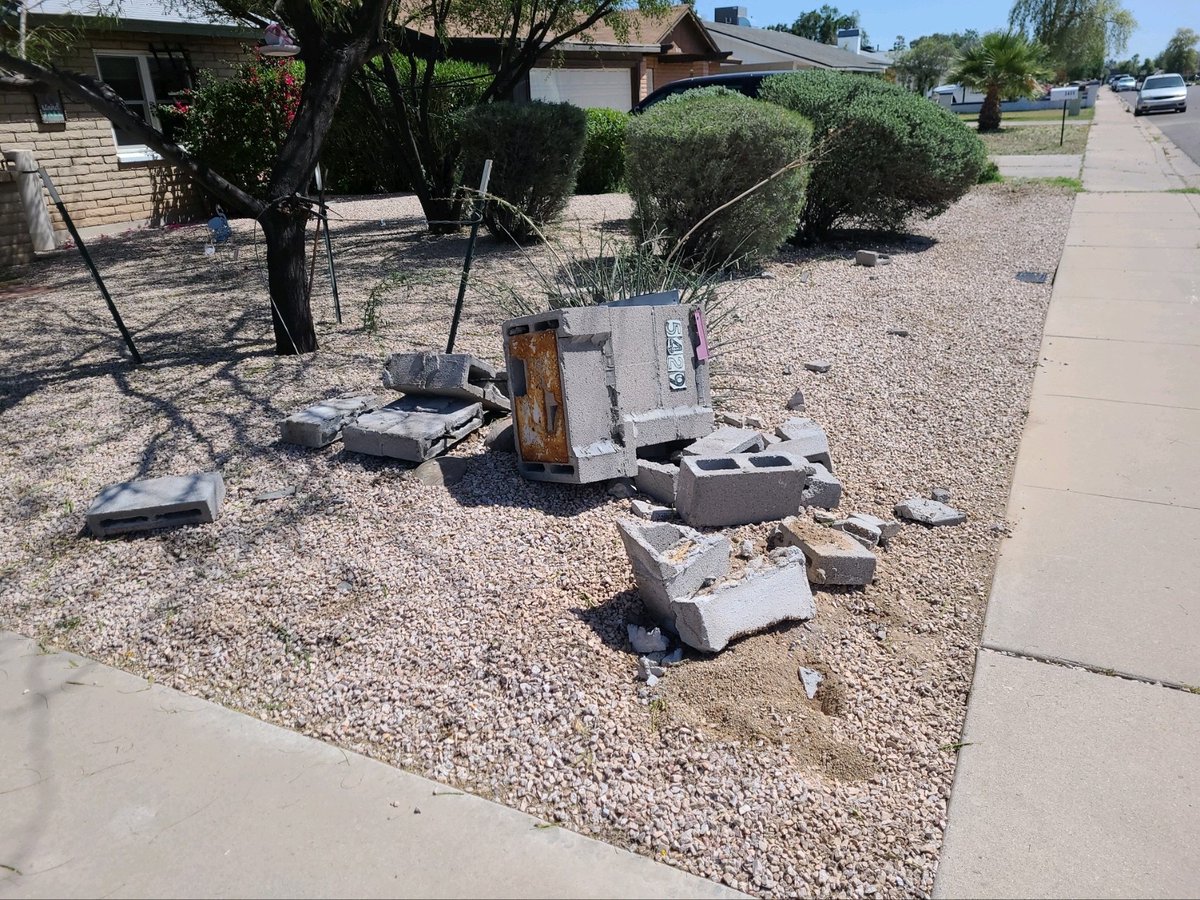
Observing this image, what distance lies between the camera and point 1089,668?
340 centimetres

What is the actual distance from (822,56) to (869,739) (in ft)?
137

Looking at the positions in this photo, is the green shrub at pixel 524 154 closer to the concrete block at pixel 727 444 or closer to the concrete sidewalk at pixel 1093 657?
the concrete sidewalk at pixel 1093 657

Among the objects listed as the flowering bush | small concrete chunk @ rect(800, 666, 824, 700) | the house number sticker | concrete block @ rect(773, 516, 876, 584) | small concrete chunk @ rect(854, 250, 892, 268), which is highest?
the flowering bush

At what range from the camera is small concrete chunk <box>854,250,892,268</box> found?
1048 centimetres

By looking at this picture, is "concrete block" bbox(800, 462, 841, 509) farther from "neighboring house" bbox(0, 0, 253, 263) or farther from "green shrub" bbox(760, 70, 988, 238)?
"neighboring house" bbox(0, 0, 253, 263)

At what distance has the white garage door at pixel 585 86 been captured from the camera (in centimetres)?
2397

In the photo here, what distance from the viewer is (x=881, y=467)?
201 inches

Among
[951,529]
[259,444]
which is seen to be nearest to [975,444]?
[951,529]

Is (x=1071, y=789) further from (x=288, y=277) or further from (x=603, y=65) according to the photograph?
(x=603, y=65)

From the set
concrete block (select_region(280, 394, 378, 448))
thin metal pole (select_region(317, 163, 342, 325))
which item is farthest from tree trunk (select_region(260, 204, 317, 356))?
concrete block (select_region(280, 394, 378, 448))

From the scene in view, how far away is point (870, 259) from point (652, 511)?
7171 mm

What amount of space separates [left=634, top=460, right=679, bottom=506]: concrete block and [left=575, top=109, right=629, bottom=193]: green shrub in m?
13.6

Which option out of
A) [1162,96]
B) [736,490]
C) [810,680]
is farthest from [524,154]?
[1162,96]

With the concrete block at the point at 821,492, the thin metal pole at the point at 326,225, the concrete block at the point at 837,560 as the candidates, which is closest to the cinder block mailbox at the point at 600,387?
the concrete block at the point at 821,492
